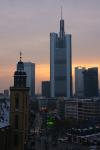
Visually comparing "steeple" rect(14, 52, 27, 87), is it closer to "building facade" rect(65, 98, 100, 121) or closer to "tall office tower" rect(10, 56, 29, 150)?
"tall office tower" rect(10, 56, 29, 150)

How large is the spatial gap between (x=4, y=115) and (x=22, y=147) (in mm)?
3711

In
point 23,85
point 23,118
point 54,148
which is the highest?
point 23,85

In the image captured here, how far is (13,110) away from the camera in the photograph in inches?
1983

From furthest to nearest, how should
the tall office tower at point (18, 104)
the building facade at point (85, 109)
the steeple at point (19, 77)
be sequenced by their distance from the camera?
the building facade at point (85, 109), the steeple at point (19, 77), the tall office tower at point (18, 104)

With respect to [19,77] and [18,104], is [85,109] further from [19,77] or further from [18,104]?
[19,77]

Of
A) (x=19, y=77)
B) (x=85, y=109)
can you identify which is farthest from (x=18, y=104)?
(x=85, y=109)

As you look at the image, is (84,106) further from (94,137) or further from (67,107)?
(94,137)

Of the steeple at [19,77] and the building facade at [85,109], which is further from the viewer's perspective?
the building facade at [85,109]

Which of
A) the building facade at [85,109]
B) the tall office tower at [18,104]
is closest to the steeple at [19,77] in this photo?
the tall office tower at [18,104]

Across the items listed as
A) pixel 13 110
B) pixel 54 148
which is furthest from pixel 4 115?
pixel 54 148

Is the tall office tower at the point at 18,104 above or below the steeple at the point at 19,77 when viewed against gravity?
below

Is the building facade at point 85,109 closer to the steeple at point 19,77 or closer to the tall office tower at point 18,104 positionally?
the tall office tower at point 18,104

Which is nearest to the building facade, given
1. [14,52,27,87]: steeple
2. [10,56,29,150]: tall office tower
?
[10,56,29,150]: tall office tower

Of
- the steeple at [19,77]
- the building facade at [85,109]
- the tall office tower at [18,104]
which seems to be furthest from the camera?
the building facade at [85,109]
